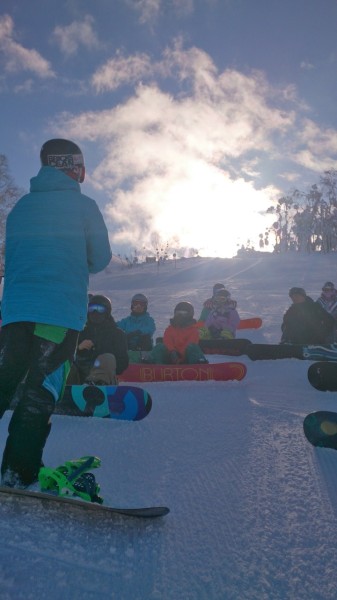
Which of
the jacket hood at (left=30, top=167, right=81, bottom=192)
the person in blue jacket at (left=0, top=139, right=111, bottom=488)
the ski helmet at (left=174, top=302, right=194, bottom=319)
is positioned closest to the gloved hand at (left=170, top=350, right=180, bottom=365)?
the ski helmet at (left=174, top=302, right=194, bottom=319)

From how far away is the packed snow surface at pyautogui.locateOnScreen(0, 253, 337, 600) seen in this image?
1.26m

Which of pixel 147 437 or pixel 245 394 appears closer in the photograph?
pixel 147 437

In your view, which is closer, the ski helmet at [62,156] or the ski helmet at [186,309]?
the ski helmet at [62,156]

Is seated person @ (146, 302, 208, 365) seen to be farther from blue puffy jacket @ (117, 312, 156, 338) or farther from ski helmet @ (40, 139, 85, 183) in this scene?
ski helmet @ (40, 139, 85, 183)

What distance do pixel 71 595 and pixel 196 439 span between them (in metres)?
1.62

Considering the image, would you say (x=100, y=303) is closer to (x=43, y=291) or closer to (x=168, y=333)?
(x=168, y=333)

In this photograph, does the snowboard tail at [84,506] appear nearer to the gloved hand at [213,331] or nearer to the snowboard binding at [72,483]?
the snowboard binding at [72,483]

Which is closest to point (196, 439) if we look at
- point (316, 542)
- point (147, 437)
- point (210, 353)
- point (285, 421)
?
point (147, 437)

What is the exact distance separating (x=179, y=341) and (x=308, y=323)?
131 inches

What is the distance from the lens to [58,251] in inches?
82.8

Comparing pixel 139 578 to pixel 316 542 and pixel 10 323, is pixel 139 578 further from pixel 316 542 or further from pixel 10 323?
pixel 10 323

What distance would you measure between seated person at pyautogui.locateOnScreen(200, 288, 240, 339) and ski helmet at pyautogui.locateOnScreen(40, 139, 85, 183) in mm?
7013

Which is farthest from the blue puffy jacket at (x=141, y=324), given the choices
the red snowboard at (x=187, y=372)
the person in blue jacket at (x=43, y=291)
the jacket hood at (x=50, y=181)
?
the jacket hood at (x=50, y=181)

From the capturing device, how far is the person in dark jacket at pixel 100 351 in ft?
13.1
